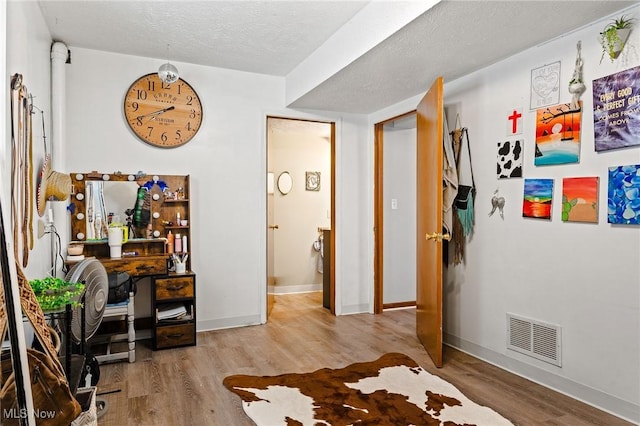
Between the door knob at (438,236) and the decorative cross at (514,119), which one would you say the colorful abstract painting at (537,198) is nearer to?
the decorative cross at (514,119)

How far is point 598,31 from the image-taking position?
2.45 metres

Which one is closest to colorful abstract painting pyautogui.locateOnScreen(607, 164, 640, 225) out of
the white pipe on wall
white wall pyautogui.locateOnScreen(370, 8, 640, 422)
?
white wall pyautogui.locateOnScreen(370, 8, 640, 422)

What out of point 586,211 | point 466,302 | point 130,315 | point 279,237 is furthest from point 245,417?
point 279,237

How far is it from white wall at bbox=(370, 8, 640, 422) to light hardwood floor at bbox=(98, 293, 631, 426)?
162mm

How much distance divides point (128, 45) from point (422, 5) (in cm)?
248

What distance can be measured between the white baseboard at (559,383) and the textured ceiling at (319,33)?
2.14 m

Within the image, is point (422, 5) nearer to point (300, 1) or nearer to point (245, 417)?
point (300, 1)

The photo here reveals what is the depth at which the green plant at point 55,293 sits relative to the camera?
1.82m

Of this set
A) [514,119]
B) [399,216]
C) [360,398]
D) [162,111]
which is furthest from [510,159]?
[162,111]

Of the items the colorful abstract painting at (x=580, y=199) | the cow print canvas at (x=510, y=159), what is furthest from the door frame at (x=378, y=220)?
the colorful abstract painting at (x=580, y=199)

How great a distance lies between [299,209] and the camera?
6.11m

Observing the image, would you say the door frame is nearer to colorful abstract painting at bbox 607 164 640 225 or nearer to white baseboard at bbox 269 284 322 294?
white baseboard at bbox 269 284 322 294

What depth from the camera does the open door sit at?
3088 millimetres

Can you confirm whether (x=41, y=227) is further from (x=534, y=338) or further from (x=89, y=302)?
(x=534, y=338)
